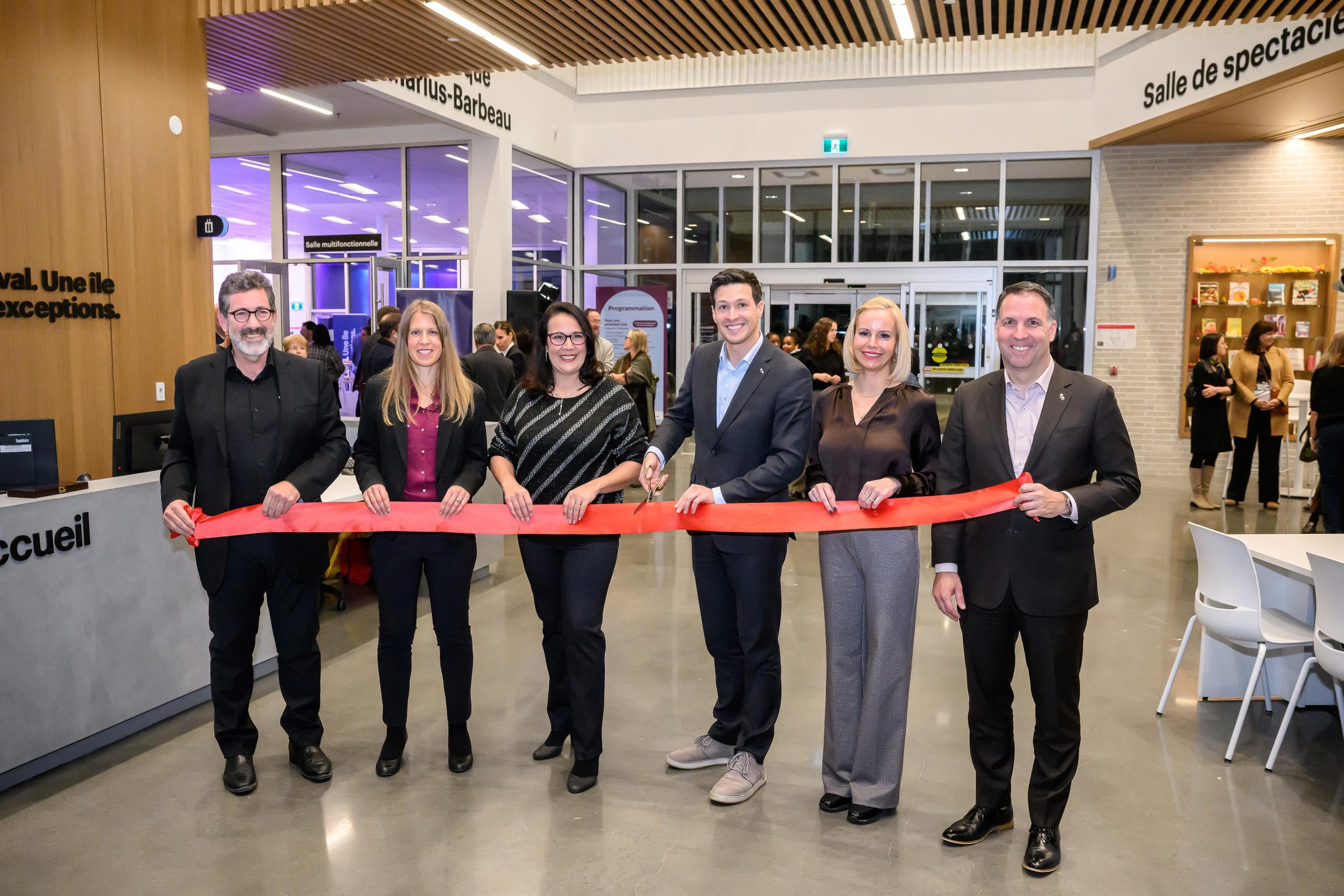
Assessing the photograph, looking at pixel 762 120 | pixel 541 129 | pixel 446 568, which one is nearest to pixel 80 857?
pixel 446 568

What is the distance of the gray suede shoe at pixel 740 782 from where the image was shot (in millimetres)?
3377

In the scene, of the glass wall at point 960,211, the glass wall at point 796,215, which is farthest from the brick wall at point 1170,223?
the glass wall at point 796,215

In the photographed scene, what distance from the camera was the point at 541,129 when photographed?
1300 cm

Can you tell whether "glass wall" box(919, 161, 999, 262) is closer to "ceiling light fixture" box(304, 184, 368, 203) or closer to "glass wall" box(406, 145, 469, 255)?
"glass wall" box(406, 145, 469, 255)

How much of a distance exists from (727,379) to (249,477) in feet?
5.72

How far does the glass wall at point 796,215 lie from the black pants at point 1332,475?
294 inches

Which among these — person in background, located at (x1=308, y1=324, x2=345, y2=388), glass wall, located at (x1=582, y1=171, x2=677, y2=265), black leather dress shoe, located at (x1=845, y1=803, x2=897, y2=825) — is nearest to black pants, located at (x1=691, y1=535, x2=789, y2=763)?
black leather dress shoe, located at (x1=845, y1=803, x2=897, y2=825)

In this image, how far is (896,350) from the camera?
3.11 m

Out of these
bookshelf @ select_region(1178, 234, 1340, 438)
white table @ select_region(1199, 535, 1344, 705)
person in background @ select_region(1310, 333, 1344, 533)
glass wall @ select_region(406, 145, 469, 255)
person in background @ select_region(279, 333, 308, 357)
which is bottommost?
white table @ select_region(1199, 535, 1344, 705)

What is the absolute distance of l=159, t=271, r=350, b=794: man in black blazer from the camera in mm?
3334

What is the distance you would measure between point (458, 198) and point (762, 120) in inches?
176

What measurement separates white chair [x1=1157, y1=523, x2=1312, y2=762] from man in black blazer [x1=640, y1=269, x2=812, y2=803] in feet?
6.22

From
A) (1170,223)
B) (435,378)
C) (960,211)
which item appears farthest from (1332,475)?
(435,378)

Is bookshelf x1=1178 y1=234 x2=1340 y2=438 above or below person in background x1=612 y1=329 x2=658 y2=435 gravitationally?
above
